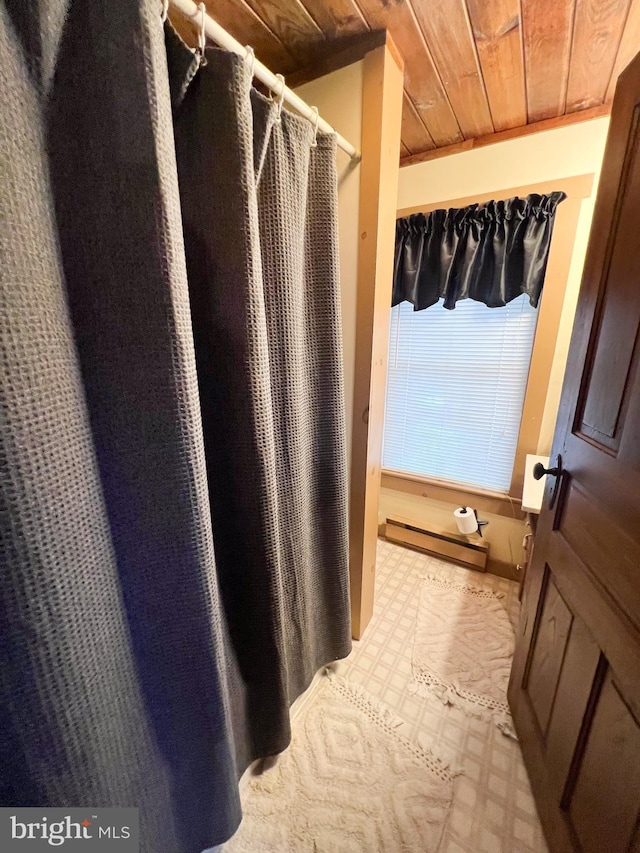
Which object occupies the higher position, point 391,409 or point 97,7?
point 97,7

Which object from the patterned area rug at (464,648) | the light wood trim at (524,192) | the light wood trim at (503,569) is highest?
the light wood trim at (524,192)

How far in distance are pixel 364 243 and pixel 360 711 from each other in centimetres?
A: 166

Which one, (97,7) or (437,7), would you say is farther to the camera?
(437,7)

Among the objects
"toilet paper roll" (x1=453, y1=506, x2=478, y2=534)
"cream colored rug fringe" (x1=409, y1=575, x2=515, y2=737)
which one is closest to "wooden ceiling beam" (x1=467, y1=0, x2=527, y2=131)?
"toilet paper roll" (x1=453, y1=506, x2=478, y2=534)

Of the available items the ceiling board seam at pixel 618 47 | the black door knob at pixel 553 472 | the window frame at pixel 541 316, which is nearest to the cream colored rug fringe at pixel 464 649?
the window frame at pixel 541 316

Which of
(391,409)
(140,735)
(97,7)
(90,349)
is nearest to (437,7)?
(97,7)

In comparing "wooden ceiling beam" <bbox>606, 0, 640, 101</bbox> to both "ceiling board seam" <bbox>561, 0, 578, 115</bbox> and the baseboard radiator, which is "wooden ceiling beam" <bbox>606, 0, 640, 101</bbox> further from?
the baseboard radiator

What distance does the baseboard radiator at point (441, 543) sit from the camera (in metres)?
1.97

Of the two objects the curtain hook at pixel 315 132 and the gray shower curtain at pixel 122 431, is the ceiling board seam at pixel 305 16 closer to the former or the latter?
the curtain hook at pixel 315 132

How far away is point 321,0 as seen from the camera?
86 centimetres

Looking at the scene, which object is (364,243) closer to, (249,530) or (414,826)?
(249,530)

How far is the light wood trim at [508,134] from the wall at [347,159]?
0.84m

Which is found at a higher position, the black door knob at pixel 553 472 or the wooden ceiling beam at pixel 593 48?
the wooden ceiling beam at pixel 593 48

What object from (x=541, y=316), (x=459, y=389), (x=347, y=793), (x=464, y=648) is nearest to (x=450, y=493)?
(x=459, y=389)
